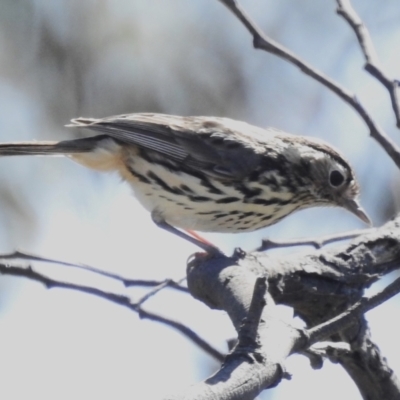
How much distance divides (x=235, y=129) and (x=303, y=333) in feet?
9.63

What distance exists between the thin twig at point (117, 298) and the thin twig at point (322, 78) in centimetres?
118

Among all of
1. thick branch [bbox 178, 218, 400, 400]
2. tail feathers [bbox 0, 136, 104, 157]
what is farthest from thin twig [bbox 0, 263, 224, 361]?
tail feathers [bbox 0, 136, 104, 157]

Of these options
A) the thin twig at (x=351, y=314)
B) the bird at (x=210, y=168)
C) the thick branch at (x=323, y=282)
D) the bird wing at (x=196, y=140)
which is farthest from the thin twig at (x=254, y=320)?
the bird wing at (x=196, y=140)

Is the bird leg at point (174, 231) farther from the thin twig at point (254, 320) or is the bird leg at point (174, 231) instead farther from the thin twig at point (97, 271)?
the thin twig at point (254, 320)

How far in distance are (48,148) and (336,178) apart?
1696 millimetres

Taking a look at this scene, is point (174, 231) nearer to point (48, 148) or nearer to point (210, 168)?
point (210, 168)

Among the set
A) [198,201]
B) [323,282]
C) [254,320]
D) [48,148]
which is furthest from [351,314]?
[48,148]

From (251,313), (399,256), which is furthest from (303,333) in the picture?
(399,256)

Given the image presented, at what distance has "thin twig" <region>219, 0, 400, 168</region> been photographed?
416cm

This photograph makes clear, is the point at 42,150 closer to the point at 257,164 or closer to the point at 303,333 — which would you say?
the point at 257,164

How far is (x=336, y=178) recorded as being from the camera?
5613 millimetres

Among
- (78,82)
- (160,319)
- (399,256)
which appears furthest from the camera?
(78,82)

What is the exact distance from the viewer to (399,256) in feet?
14.0

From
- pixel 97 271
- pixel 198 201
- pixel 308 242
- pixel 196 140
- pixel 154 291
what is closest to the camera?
pixel 97 271
